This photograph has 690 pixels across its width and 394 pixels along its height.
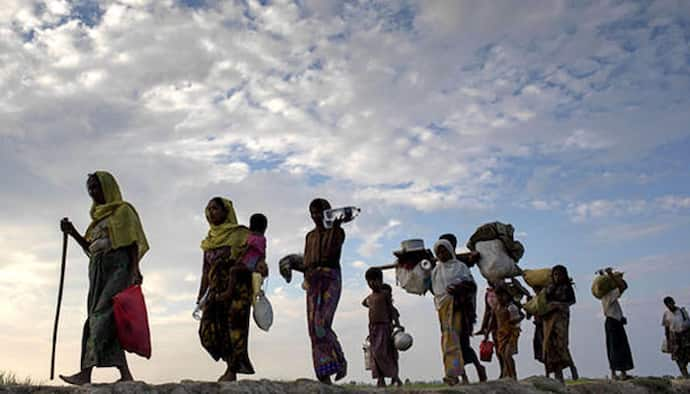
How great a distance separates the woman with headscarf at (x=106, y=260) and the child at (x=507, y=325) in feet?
18.9

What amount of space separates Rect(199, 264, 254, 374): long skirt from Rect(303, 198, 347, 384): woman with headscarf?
0.77 meters

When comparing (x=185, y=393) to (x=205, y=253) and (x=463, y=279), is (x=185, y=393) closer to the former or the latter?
(x=205, y=253)

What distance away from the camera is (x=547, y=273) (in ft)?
38.7

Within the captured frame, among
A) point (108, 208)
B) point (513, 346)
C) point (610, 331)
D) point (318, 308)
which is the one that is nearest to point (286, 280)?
point (318, 308)

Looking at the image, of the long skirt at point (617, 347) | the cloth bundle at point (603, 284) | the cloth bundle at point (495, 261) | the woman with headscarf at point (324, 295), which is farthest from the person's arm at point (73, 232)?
the long skirt at point (617, 347)

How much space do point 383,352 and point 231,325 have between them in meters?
3.73

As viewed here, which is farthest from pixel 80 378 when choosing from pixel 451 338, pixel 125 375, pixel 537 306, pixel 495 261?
pixel 537 306

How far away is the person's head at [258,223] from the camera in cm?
862

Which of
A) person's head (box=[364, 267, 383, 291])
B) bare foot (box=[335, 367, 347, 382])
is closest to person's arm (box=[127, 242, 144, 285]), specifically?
bare foot (box=[335, 367, 347, 382])

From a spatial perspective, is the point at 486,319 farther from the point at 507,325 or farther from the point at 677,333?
the point at 677,333

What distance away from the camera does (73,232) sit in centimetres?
812

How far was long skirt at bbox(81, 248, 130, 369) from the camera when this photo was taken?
7527 millimetres

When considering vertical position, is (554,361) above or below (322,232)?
below

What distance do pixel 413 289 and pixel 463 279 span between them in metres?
1.04
